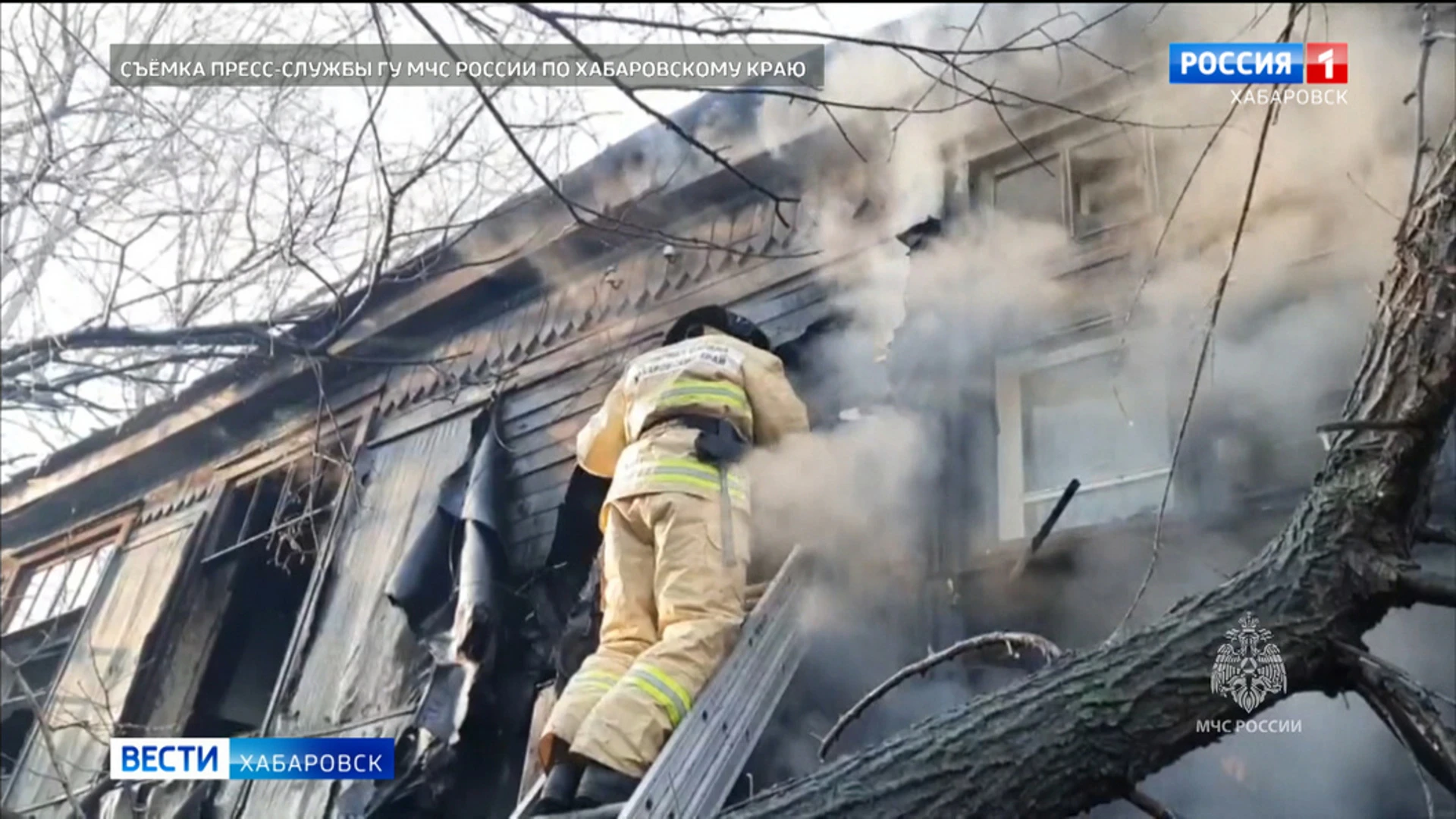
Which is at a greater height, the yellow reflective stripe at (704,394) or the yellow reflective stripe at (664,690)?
the yellow reflective stripe at (704,394)

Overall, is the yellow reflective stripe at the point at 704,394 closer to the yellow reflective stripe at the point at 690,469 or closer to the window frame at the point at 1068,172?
the yellow reflective stripe at the point at 690,469

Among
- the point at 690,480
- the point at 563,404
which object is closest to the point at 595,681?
the point at 690,480

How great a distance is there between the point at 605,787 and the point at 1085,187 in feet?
8.50

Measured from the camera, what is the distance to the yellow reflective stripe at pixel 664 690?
10.7 ft

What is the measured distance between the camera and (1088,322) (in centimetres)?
409

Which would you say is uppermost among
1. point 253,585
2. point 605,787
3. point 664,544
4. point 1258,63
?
point 1258,63

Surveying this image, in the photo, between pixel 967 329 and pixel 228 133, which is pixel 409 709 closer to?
pixel 967 329

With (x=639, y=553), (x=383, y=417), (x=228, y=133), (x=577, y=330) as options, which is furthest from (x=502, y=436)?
(x=228, y=133)

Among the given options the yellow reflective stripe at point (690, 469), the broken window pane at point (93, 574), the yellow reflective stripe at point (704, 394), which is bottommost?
the yellow reflective stripe at point (690, 469)

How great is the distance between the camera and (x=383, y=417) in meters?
6.40

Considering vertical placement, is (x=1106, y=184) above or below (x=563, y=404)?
above

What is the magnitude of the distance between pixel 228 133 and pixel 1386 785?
6325 mm

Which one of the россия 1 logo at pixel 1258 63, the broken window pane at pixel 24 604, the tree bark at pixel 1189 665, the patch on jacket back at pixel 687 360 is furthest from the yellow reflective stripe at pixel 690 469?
the broken window pane at pixel 24 604

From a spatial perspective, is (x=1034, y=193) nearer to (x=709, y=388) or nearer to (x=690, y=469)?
(x=709, y=388)
